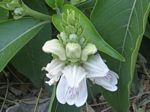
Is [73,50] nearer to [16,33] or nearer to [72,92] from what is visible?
[72,92]

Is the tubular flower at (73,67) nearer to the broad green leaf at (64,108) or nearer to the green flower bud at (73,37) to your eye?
the green flower bud at (73,37)

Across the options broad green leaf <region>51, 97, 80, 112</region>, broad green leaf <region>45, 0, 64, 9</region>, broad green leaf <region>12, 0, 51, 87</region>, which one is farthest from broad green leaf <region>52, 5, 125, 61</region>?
broad green leaf <region>12, 0, 51, 87</region>

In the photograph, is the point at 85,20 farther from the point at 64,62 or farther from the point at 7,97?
the point at 7,97

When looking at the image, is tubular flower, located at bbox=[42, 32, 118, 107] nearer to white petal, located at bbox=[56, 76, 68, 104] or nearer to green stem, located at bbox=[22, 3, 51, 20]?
white petal, located at bbox=[56, 76, 68, 104]

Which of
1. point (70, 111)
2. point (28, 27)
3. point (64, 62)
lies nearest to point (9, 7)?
point (28, 27)

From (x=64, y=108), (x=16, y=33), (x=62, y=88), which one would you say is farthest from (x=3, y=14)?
(x=62, y=88)

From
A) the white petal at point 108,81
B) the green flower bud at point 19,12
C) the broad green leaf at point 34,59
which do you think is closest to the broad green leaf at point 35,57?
the broad green leaf at point 34,59
